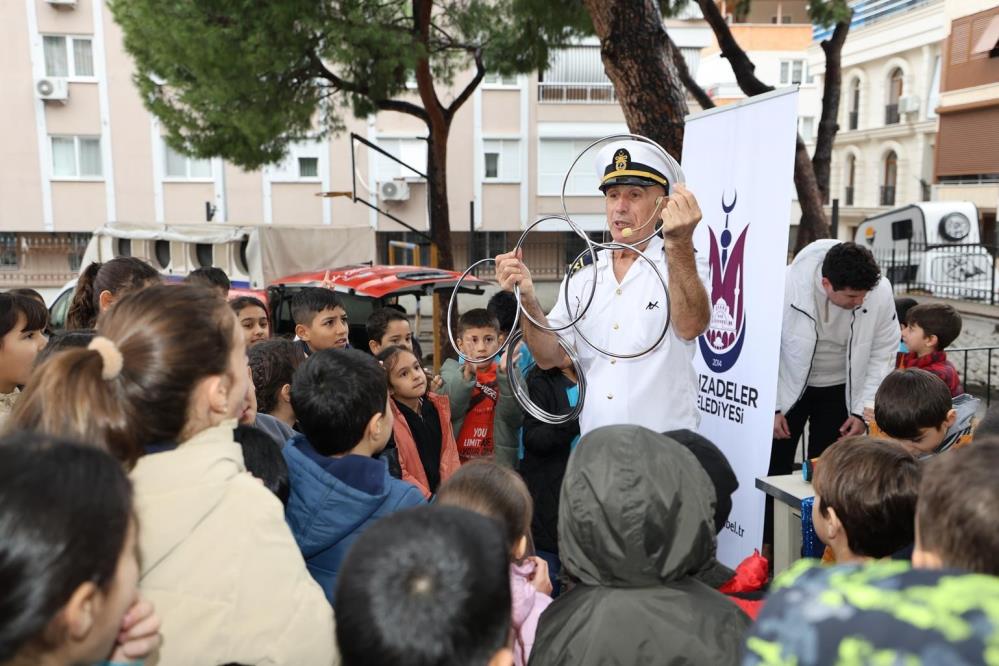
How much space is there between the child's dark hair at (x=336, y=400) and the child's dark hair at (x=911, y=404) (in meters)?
1.86

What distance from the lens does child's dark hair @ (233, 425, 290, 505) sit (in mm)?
2049

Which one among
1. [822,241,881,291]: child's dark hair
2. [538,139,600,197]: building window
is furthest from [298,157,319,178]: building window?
[822,241,881,291]: child's dark hair

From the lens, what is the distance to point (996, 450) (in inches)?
47.3

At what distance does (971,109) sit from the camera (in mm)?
22547

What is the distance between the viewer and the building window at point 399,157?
22.4 metres

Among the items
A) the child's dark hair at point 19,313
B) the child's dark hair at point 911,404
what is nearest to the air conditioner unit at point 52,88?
the child's dark hair at point 19,313

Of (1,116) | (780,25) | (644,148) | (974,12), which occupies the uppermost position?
(780,25)

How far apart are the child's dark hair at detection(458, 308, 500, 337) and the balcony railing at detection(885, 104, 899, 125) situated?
29.8 m

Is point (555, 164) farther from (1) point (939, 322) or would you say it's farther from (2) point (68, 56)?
(1) point (939, 322)

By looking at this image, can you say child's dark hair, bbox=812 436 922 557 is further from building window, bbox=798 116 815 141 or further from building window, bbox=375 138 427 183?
building window, bbox=798 116 815 141

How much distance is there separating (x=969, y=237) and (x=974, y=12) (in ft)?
24.9

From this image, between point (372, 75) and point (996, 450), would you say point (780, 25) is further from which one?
point (996, 450)

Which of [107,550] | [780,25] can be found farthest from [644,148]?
[780,25]

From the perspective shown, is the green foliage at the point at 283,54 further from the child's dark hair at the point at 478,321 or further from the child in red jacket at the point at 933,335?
the child in red jacket at the point at 933,335
